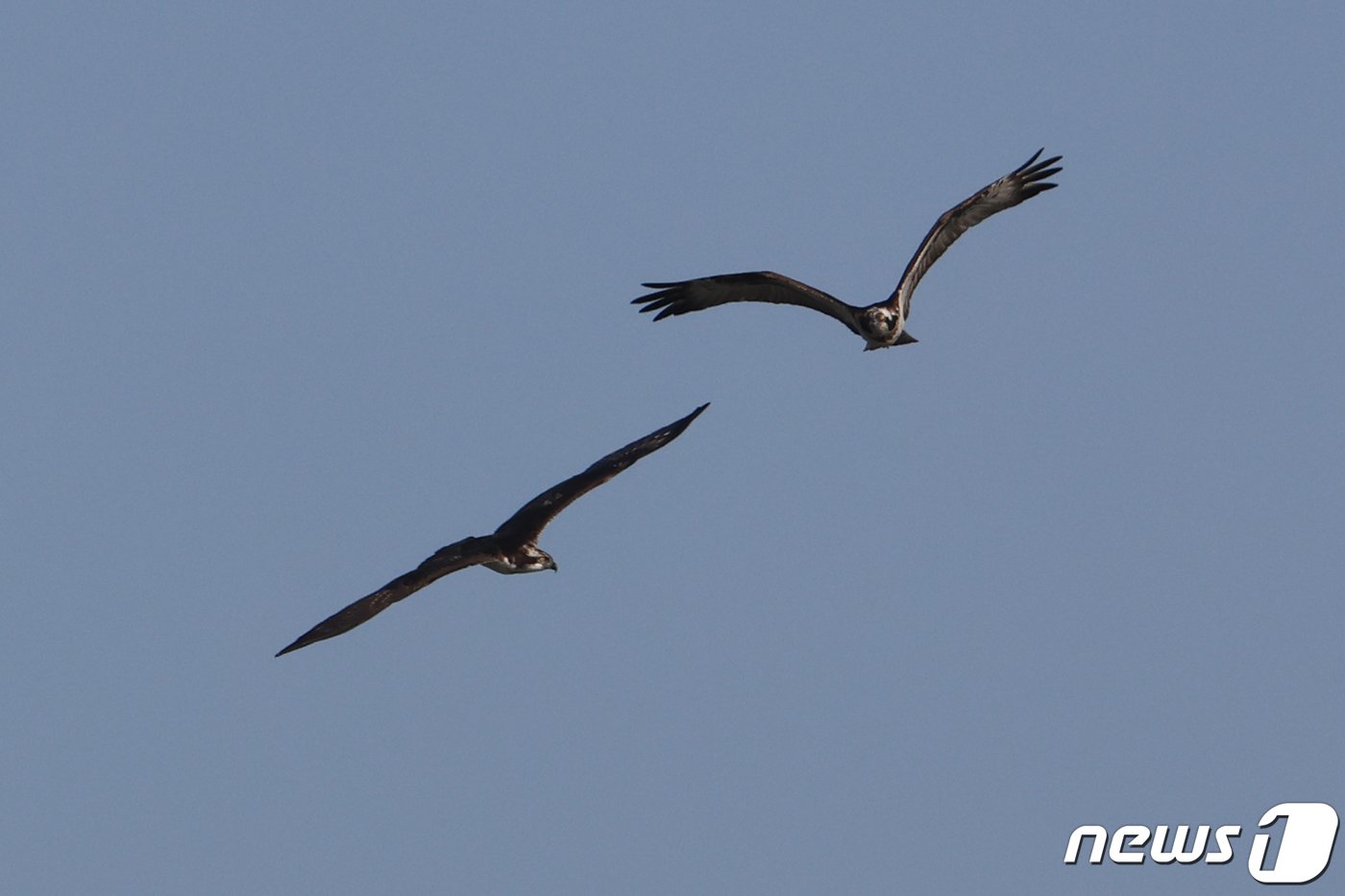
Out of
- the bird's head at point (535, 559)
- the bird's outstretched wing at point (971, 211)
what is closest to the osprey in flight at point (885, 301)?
the bird's outstretched wing at point (971, 211)

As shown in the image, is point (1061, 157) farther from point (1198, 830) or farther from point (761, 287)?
point (1198, 830)

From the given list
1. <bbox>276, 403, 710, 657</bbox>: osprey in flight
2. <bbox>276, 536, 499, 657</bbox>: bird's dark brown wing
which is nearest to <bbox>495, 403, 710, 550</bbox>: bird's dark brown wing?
<bbox>276, 403, 710, 657</bbox>: osprey in flight

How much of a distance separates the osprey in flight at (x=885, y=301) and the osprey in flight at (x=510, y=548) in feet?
8.54

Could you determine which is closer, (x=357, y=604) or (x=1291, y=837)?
→ (x=357, y=604)

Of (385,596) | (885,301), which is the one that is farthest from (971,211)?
(385,596)

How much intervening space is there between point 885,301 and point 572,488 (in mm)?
5751

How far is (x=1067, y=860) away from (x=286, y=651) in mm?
11822

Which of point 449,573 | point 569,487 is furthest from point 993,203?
point 449,573

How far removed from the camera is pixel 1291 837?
41.8 metres

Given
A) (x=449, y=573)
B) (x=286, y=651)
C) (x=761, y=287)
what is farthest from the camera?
(x=761, y=287)

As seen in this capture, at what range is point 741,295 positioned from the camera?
41.1 metres

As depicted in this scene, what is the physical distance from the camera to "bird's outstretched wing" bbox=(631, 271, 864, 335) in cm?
4012

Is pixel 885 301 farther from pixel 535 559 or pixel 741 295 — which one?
pixel 535 559

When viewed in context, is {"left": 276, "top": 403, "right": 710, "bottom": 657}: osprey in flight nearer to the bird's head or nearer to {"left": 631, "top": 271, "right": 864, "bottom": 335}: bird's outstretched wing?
the bird's head
